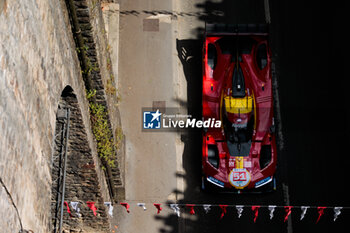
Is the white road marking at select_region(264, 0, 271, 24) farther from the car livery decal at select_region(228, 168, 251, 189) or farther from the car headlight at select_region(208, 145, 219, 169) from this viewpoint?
the car livery decal at select_region(228, 168, 251, 189)

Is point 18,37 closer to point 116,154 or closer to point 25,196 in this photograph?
point 25,196

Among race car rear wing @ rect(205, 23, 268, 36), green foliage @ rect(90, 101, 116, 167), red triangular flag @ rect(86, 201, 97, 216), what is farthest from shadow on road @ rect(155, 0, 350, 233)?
green foliage @ rect(90, 101, 116, 167)

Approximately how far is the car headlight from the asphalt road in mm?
1131

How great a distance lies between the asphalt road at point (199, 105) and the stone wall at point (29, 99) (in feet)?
23.3

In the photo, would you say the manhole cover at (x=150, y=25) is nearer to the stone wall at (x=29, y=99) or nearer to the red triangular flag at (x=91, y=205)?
the red triangular flag at (x=91, y=205)

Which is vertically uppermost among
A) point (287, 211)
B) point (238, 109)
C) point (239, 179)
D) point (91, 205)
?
point (238, 109)

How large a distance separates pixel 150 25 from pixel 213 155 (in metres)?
6.33

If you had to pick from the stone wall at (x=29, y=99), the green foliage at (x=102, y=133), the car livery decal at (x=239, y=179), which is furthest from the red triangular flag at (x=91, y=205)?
the stone wall at (x=29, y=99)

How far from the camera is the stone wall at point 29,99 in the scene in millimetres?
8109

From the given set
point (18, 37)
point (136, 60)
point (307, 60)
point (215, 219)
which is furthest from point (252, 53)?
point (18, 37)

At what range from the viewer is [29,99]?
920 centimetres

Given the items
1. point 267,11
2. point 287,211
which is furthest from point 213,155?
point 267,11

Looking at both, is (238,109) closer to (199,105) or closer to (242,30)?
(199,105)

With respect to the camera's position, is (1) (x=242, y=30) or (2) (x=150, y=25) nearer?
(1) (x=242, y=30)
